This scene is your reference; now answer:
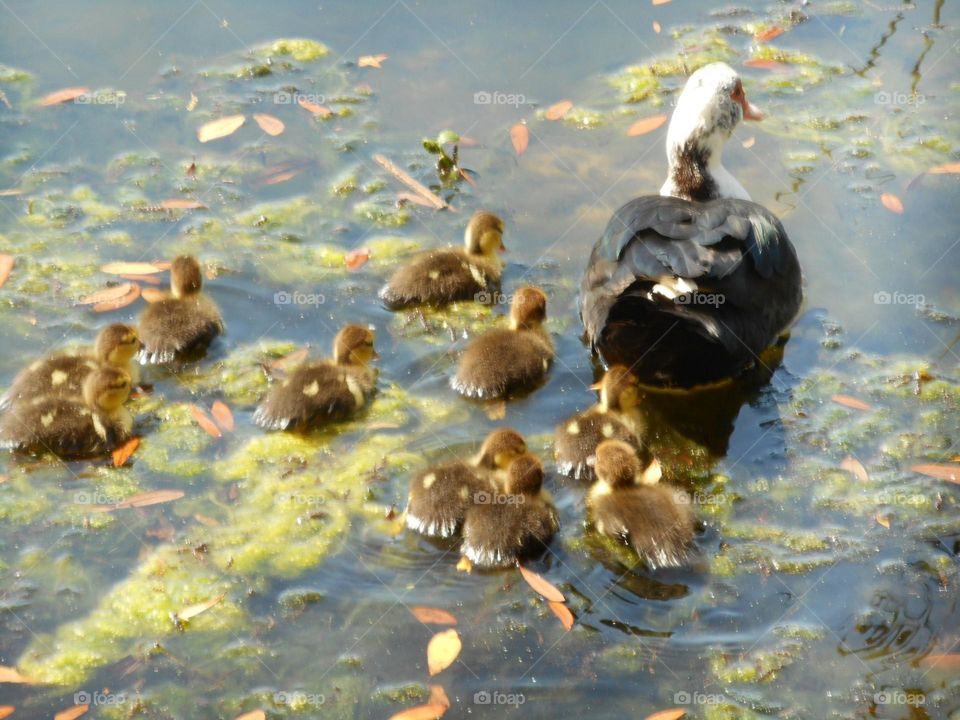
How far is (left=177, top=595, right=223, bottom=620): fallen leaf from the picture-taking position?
4.65 metres

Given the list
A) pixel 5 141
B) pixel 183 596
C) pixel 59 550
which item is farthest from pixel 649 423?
pixel 5 141

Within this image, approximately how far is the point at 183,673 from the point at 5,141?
4323 millimetres

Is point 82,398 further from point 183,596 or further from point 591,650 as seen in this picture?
point 591,650

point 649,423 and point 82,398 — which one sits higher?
point 82,398

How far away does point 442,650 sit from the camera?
14.8 ft

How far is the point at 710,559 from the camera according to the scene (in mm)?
4914

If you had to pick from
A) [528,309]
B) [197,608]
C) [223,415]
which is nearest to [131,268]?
[223,415]

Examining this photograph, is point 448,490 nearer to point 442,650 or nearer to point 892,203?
point 442,650

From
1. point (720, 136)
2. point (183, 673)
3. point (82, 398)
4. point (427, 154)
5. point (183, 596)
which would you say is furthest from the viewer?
point (427, 154)

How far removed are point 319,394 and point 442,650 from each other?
4.87 feet

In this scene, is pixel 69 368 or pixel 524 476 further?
pixel 69 368

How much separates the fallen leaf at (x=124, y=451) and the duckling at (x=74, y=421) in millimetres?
32

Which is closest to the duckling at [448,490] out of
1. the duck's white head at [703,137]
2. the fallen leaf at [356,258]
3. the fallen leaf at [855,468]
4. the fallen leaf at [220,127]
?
the fallen leaf at [855,468]

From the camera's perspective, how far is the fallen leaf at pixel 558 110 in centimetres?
765
